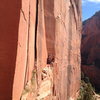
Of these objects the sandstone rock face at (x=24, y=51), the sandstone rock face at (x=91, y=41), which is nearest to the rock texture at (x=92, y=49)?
the sandstone rock face at (x=91, y=41)

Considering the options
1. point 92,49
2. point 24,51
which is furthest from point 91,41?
point 24,51

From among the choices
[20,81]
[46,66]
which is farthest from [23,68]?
[46,66]

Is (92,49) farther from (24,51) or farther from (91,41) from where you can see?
(24,51)

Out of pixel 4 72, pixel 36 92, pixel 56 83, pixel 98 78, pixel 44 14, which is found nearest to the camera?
pixel 4 72

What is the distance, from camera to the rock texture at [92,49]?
3588cm

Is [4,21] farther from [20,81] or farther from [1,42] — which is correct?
[20,81]

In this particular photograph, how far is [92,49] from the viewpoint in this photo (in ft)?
128

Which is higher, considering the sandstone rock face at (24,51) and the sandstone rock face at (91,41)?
the sandstone rock face at (91,41)

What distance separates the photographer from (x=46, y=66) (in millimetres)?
9578

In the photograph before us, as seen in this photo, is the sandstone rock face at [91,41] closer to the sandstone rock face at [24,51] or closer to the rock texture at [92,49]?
the rock texture at [92,49]

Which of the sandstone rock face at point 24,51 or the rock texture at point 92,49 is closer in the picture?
the sandstone rock face at point 24,51

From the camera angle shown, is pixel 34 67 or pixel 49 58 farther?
pixel 49 58

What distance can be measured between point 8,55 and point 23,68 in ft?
2.73

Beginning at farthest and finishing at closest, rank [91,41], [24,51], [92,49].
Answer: [91,41], [92,49], [24,51]
